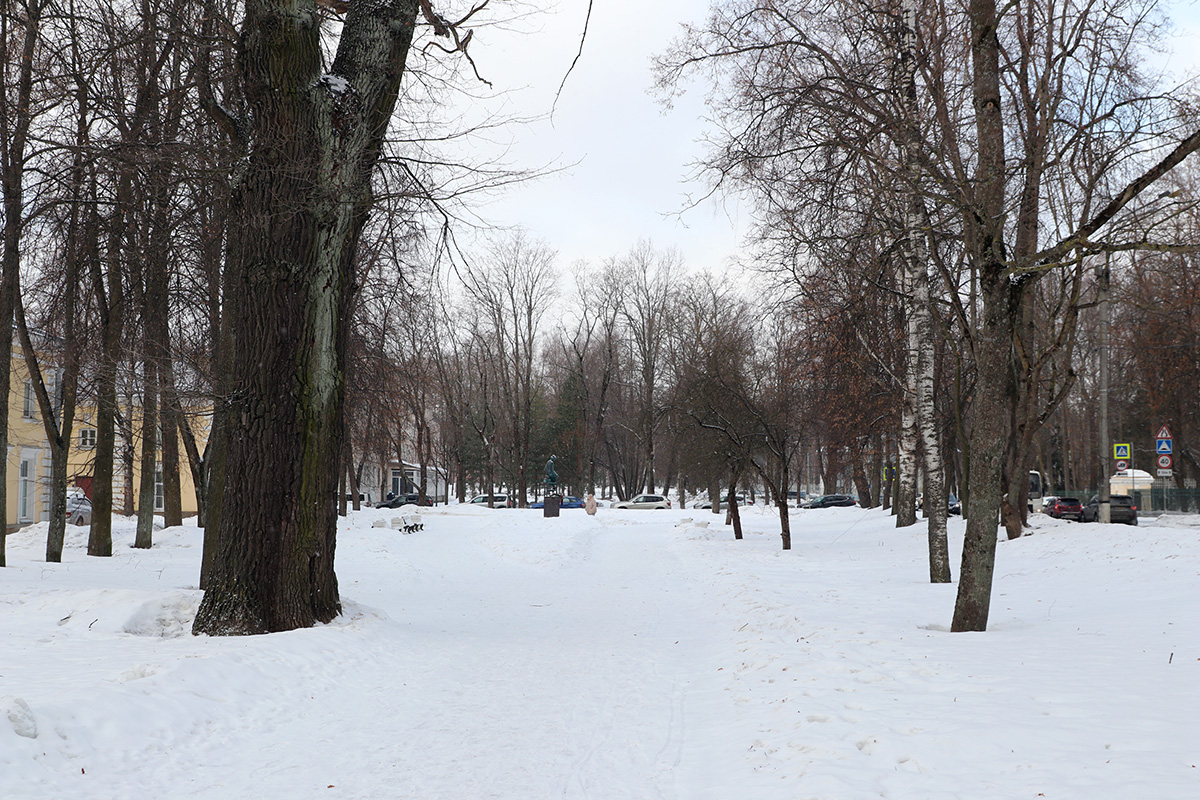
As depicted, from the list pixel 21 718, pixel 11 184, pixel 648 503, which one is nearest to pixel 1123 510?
pixel 648 503

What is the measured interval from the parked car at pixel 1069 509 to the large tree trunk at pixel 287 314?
1299 inches

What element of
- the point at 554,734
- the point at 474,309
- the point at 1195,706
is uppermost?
the point at 474,309

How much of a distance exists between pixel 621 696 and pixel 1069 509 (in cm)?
3302

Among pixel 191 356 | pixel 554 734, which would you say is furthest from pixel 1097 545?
pixel 191 356

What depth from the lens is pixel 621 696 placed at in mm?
6734

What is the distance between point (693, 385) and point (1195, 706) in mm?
22521

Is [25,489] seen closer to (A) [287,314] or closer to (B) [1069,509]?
(A) [287,314]

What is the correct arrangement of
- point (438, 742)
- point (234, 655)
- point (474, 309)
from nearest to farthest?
point (438, 742) → point (234, 655) → point (474, 309)

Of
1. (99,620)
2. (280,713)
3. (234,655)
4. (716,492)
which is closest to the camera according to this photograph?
(280,713)

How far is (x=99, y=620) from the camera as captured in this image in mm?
8328

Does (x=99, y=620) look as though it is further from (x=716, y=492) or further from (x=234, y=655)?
(x=716, y=492)

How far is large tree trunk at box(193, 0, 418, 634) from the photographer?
8461 mm

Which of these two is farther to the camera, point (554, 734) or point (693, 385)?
point (693, 385)

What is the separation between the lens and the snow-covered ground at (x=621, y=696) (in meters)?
4.43
